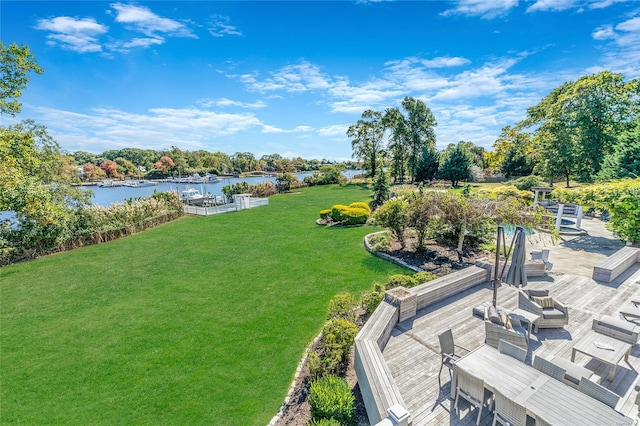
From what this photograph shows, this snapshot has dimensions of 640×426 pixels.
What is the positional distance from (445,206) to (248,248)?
29.9ft

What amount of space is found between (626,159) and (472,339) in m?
20.1

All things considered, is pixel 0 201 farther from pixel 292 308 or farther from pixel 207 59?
pixel 207 59

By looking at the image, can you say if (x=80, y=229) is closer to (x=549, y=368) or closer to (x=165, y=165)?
(x=549, y=368)

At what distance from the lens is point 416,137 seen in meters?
39.0

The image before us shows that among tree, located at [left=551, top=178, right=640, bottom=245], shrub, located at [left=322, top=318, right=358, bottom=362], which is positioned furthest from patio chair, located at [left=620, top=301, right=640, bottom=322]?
tree, located at [left=551, top=178, right=640, bottom=245]

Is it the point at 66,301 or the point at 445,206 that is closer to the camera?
the point at 66,301

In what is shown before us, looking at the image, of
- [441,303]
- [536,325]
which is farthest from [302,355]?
[536,325]

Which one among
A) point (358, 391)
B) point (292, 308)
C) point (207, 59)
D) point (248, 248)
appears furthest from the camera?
point (207, 59)

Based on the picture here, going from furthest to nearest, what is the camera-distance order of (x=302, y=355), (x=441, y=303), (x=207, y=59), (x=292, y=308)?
(x=207, y=59) → (x=292, y=308) → (x=441, y=303) → (x=302, y=355)

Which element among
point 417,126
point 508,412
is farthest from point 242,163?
point 508,412

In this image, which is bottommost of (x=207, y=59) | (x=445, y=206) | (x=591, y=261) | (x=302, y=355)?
(x=302, y=355)

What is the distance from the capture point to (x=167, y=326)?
7246 mm

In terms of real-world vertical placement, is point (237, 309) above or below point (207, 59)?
below

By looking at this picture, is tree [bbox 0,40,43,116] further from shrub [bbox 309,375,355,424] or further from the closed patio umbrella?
the closed patio umbrella
